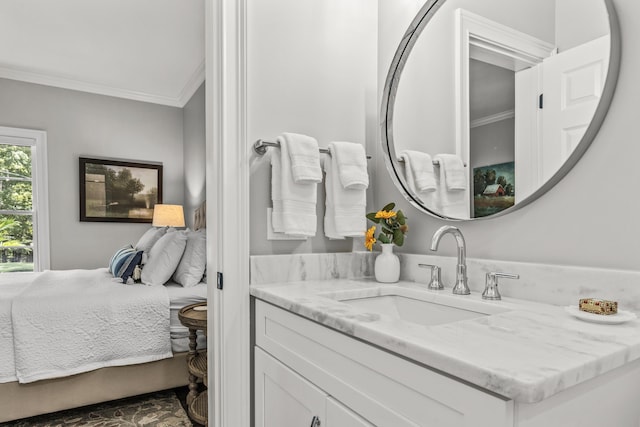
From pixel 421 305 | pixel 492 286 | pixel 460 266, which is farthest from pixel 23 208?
pixel 492 286

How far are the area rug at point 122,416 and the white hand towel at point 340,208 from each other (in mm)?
1520

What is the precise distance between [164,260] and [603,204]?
256cm

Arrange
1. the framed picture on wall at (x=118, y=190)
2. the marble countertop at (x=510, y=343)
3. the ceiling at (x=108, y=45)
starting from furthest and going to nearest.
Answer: the framed picture on wall at (x=118, y=190)
the ceiling at (x=108, y=45)
the marble countertop at (x=510, y=343)

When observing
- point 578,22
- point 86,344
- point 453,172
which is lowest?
point 86,344

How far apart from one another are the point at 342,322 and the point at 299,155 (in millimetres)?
692

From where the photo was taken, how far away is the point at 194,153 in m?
4.45

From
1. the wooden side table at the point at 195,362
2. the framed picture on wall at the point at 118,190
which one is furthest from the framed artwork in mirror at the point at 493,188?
the framed picture on wall at the point at 118,190

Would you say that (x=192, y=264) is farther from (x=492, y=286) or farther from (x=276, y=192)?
(x=492, y=286)

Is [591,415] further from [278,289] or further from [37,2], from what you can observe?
[37,2]

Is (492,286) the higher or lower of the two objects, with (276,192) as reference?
lower

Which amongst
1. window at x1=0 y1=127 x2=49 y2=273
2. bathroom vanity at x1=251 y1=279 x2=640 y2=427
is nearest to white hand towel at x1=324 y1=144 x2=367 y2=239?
bathroom vanity at x1=251 y1=279 x2=640 y2=427

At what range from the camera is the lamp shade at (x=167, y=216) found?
422cm

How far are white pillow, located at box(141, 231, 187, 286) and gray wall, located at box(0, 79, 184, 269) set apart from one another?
78.1 inches

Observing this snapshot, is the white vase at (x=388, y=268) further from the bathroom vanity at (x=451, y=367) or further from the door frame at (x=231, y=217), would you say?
the door frame at (x=231, y=217)
